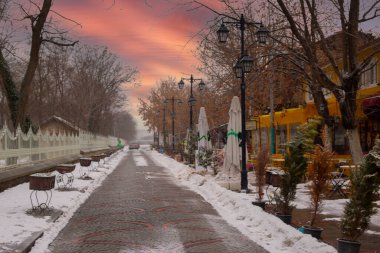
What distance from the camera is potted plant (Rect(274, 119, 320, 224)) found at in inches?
399

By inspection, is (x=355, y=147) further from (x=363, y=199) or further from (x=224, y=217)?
(x=363, y=199)

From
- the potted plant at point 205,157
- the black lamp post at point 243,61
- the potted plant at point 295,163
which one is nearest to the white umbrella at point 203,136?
the potted plant at point 205,157

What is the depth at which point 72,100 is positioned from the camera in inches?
3061

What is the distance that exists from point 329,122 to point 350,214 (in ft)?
31.9

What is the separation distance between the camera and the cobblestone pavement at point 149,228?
28.0 ft

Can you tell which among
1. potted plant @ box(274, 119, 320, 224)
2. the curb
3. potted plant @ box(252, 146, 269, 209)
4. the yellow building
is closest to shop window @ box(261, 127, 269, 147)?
the yellow building

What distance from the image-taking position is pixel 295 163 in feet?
34.0

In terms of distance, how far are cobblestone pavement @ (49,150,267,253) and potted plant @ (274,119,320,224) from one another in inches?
49.5

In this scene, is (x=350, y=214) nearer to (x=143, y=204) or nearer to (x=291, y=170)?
(x=291, y=170)

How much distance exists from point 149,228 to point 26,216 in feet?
9.77

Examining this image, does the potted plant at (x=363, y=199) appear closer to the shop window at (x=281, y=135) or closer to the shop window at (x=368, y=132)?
the shop window at (x=368, y=132)

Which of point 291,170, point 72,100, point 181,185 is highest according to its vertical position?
point 72,100

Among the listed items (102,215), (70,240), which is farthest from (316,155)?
(102,215)

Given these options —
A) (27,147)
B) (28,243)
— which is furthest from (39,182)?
(27,147)
